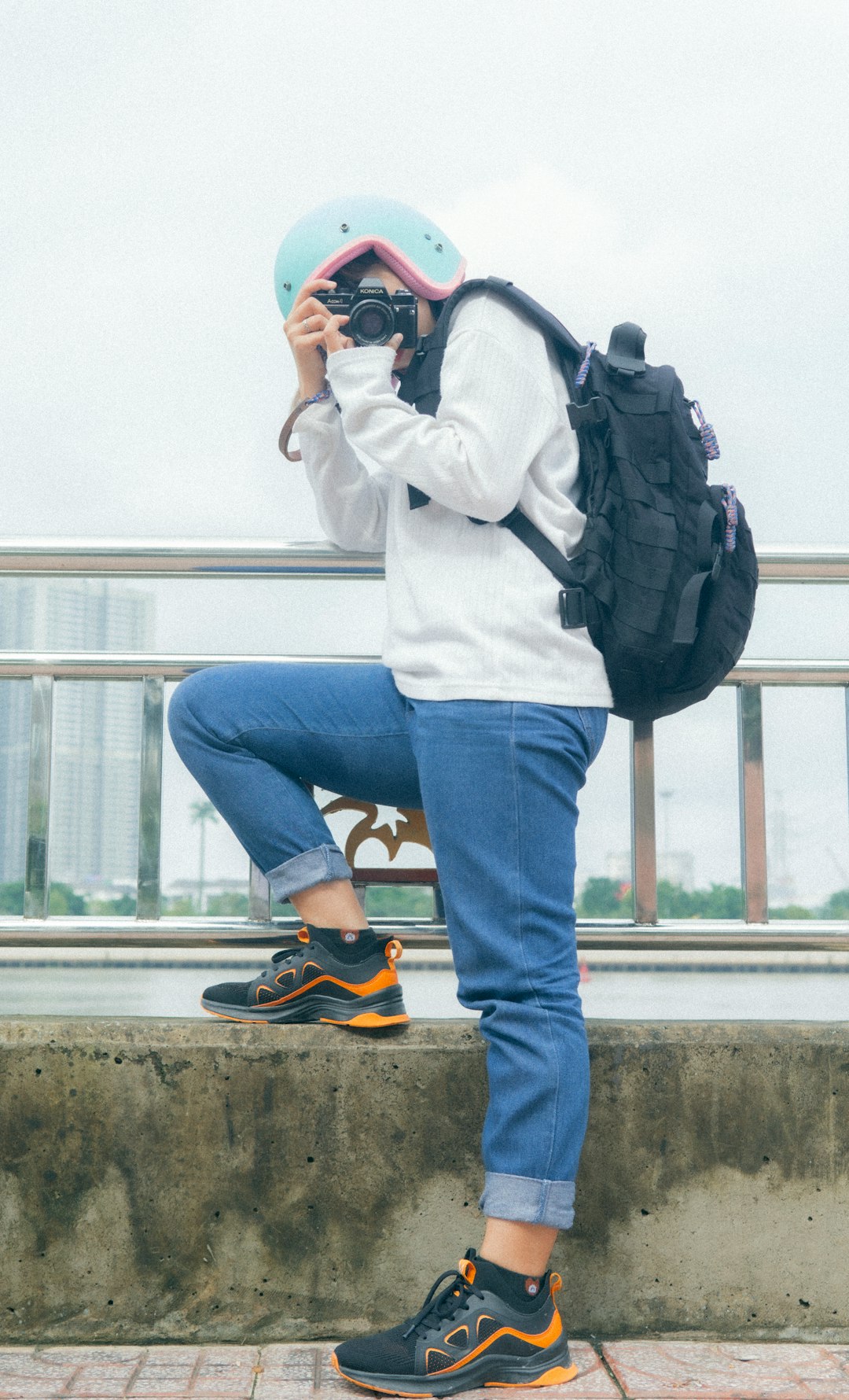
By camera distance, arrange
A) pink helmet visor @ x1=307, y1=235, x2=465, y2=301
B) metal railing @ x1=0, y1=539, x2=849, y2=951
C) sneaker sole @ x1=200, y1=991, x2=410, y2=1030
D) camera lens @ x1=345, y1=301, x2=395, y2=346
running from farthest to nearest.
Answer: metal railing @ x1=0, y1=539, x2=849, y2=951 → sneaker sole @ x1=200, y1=991, x2=410, y2=1030 → pink helmet visor @ x1=307, y1=235, x2=465, y2=301 → camera lens @ x1=345, y1=301, x2=395, y2=346

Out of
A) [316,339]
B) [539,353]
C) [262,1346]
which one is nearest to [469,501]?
[539,353]

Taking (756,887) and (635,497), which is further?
(756,887)

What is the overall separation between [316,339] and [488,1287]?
162cm

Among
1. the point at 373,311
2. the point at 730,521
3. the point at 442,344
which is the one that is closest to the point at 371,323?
the point at 373,311

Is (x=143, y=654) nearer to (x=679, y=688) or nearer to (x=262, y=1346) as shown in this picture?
(x=679, y=688)

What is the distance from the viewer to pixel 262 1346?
84.7 inches

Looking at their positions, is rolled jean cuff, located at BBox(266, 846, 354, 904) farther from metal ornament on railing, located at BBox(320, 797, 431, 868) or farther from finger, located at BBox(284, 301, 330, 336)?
finger, located at BBox(284, 301, 330, 336)

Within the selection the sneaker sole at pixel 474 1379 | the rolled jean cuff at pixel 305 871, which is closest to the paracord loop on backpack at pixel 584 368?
the rolled jean cuff at pixel 305 871

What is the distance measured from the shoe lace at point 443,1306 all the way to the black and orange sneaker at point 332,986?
480mm

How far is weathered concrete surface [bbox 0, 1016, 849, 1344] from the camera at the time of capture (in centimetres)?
218

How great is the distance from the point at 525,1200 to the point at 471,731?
758 millimetres

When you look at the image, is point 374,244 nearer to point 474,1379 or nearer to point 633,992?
point 633,992

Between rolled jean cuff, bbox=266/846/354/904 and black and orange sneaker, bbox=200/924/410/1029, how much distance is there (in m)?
0.09

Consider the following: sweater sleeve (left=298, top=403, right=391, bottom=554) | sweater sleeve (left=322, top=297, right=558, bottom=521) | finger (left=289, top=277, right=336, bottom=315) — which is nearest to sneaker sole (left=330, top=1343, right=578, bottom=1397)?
sweater sleeve (left=322, top=297, right=558, bottom=521)
